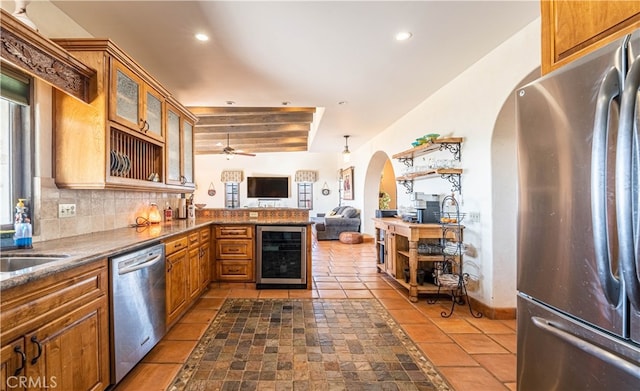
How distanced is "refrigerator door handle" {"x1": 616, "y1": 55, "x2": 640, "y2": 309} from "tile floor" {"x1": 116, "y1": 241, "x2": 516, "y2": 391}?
143 cm

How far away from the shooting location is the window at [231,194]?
11125mm

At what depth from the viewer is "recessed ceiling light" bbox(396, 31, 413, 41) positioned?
245 cm

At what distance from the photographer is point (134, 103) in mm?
2426

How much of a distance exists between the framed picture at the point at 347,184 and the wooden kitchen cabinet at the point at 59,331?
25.5 feet

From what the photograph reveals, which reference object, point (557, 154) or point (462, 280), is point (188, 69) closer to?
point (557, 154)

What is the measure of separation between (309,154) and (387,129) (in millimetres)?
5583

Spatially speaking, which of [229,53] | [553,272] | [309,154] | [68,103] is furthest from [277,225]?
[309,154]

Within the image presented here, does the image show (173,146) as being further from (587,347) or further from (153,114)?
(587,347)

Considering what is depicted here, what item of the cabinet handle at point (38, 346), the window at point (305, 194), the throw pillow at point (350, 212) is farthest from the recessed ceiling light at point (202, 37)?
the window at point (305, 194)

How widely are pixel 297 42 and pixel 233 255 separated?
2.66m

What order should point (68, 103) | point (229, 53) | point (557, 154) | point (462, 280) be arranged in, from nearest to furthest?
1. point (557, 154)
2. point (68, 103)
3. point (229, 53)
4. point (462, 280)

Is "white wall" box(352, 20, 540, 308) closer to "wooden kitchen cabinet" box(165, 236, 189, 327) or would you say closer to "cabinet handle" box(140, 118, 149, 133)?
"wooden kitchen cabinet" box(165, 236, 189, 327)

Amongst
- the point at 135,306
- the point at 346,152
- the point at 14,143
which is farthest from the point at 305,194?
the point at 14,143

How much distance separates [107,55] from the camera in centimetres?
207
